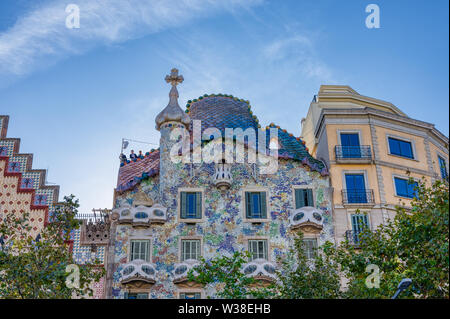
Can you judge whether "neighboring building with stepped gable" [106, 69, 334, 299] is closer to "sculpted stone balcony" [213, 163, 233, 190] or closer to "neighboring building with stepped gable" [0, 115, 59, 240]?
"sculpted stone balcony" [213, 163, 233, 190]

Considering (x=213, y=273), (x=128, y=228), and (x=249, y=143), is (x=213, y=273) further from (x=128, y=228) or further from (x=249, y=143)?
(x=249, y=143)

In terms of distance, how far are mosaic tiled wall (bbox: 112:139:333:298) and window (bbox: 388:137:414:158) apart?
3.38 meters

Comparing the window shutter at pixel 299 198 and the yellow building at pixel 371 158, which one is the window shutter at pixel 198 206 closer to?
the window shutter at pixel 299 198

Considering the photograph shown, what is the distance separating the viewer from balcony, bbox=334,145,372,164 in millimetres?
25219

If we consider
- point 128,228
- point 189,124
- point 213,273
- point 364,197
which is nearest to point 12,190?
point 128,228

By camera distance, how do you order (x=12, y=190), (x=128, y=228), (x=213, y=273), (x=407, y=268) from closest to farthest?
(x=407, y=268) < (x=213, y=273) < (x=128, y=228) < (x=12, y=190)

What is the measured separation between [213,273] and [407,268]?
6451 millimetres

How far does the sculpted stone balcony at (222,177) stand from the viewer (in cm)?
2431

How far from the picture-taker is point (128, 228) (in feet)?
77.7

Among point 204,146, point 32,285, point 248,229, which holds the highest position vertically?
point 204,146

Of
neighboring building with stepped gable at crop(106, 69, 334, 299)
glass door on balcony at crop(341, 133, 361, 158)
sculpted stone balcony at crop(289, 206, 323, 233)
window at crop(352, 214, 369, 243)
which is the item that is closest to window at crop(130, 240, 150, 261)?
neighboring building with stepped gable at crop(106, 69, 334, 299)

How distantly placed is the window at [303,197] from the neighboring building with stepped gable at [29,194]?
7.63 m

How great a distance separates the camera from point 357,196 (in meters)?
24.6
